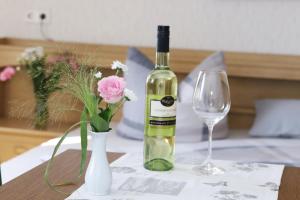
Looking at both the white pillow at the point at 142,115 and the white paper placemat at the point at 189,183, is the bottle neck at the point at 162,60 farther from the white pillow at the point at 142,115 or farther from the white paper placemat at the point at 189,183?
the white pillow at the point at 142,115

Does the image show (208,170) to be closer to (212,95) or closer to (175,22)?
Answer: (212,95)

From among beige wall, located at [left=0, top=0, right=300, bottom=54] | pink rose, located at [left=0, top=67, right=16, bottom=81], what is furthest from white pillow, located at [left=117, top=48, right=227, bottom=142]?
pink rose, located at [left=0, top=67, right=16, bottom=81]

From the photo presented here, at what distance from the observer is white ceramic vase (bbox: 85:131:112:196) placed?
3.88 feet

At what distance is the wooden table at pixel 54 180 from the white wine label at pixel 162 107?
22 cm

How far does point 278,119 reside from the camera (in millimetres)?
2564

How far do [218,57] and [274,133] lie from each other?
0.44m

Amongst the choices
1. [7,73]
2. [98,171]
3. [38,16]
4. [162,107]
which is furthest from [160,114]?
[38,16]

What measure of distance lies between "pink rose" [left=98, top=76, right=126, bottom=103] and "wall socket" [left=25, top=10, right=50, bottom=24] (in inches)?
82.2

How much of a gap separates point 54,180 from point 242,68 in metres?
1.67

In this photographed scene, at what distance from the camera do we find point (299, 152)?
7.44ft

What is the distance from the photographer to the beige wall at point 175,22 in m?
2.86

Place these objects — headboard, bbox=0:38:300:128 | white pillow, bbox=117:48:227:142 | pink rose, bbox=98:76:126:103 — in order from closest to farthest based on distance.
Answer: pink rose, bbox=98:76:126:103 → white pillow, bbox=117:48:227:142 → headboard, bbox=0:38:300:128

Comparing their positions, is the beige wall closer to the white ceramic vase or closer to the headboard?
the headboard

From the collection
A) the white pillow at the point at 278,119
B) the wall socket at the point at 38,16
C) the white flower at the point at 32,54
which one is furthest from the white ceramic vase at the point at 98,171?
the wall socket at the point at 38,16
